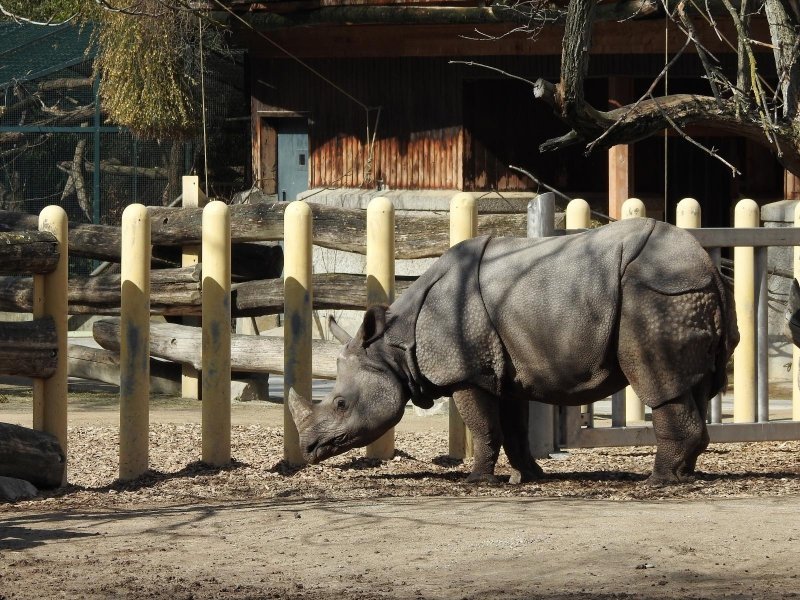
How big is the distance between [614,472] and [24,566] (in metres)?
3.93

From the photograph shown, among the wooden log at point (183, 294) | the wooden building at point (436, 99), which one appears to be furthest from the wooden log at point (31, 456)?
the wooden building at point (436, 99)

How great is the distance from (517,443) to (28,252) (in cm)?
289

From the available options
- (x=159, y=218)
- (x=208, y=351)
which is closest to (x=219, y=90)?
(x=159, y=218)

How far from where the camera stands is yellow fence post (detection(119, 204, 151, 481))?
8.65 meters

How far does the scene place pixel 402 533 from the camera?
21.6 feet

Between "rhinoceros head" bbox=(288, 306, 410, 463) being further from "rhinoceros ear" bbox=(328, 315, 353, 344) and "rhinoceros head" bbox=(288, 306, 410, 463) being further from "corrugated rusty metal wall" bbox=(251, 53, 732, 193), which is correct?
"corrugated rusty metal wall" bbox=(251, 53, 732, 193)

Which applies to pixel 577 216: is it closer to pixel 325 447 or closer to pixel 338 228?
pixel 338 228

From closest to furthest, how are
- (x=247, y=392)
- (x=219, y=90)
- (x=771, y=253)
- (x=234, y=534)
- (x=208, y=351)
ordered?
1. (x=234, y=534)
2. (x=208, y=351)
3. (x=247, y=392)
4. (x=771, y=253)
5. (x=219, y=90)

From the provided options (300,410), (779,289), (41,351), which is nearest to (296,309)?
(300,410)

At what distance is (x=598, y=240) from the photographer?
26.8ft

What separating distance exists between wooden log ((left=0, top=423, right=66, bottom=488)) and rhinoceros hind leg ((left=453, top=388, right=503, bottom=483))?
2227mm

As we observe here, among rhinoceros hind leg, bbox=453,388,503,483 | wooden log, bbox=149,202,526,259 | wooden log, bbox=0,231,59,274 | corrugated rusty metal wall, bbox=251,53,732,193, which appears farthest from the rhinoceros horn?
corrugated rusty metal wall, bbox=251,53,732,193

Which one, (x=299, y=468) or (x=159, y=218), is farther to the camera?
(x=159, y=218)

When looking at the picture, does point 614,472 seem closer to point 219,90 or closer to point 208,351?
point 208,351
